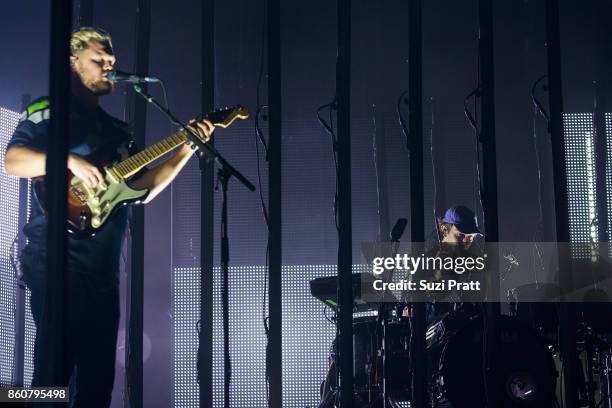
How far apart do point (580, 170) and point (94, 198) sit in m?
5.37

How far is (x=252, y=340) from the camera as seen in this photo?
24.1ft

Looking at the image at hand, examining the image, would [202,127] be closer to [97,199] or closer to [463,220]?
[97,199]

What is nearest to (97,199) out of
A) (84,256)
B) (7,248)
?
(84,256)

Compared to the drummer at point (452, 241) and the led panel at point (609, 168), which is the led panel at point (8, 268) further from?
the led panel at point (609, 168)

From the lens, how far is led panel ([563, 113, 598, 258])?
26.1 feet

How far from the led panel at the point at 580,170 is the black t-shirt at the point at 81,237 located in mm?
5001

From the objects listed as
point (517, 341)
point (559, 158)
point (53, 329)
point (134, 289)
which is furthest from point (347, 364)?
point (53, 329)

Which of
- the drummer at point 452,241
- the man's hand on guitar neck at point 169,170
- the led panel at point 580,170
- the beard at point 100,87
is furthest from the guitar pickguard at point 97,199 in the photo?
the led panel at point 580,170

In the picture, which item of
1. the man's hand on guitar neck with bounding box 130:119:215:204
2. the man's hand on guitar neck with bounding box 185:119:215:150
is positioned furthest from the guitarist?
the man's hand on guitar neck with bounding box 185:119:215:150

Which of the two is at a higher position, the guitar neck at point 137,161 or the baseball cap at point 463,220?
the guitar neck at point 137,161

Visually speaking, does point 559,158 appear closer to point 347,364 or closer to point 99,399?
point 347,364

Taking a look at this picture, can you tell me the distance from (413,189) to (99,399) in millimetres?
2947

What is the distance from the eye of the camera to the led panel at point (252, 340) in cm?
733

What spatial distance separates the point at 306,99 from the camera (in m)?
7.79
